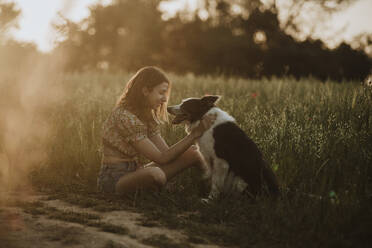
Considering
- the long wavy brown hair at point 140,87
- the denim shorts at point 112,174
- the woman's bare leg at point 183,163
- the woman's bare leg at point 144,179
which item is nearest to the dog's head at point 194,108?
the long wavy brown hair at point 140,87

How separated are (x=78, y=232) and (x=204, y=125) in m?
1.72

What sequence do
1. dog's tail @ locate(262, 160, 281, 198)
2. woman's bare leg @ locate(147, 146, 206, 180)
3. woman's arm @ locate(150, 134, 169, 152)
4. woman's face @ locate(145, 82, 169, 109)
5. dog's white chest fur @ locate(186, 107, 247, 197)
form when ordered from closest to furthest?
1. dog's tail @ locate(262, 160, 281, 198)
2. dog's white chest fur @ locate(186, 107, 247, 197)
3. woman's face @ locate(145, 82, 169, 109)
4. woman's bare leg @ locate(147, 146, 206, 180)
5. woman's arm @ locate(150, 134, 169, 152)

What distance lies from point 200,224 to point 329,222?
1.14m

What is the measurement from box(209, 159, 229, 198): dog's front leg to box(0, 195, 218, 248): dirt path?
901 millimetres

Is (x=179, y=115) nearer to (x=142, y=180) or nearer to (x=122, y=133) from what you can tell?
(x=122, y=133)

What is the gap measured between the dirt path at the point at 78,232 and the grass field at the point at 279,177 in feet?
0.60

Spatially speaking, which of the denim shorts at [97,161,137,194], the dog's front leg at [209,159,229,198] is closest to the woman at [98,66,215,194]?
the denim shorts at [97,161,137,194]

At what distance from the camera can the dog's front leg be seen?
162 inches

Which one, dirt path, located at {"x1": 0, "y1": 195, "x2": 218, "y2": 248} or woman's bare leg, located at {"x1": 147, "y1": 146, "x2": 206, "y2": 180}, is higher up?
woman's bare leg, located at {"x1": 147, "y1": 146, "x2": 206, "y2": 180}


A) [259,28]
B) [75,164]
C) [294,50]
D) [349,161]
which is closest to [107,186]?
[75,164]

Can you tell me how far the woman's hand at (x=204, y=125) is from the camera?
4.17 metres

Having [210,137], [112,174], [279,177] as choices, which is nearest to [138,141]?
[112,174]

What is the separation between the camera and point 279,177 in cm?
453

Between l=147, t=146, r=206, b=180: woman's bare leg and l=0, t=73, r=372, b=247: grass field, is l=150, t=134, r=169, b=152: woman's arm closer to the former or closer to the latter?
l=147, t=146, r=206, b=180: woman's bare leg
